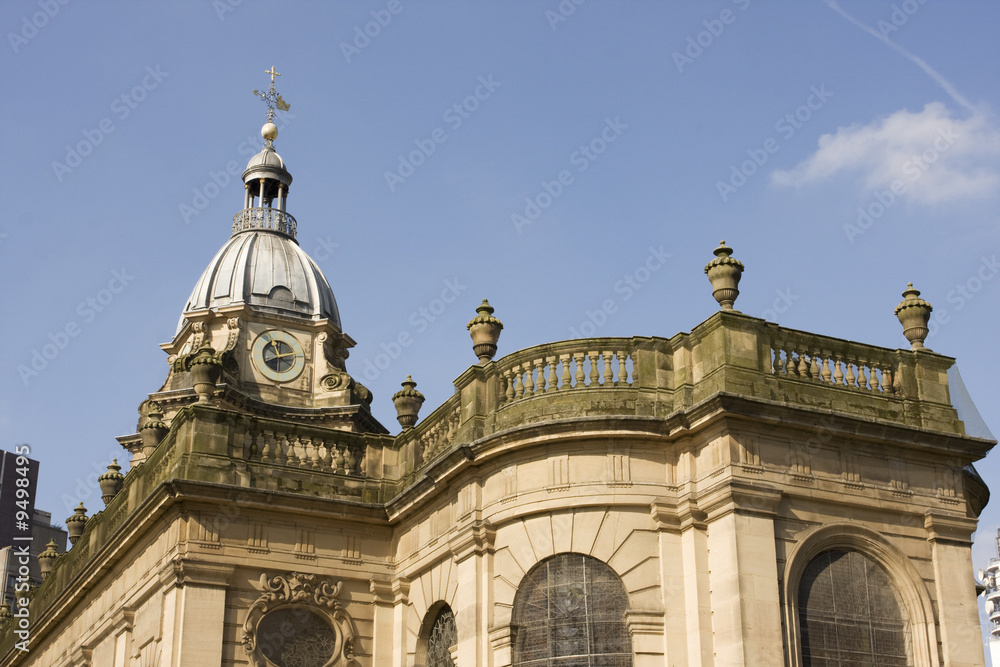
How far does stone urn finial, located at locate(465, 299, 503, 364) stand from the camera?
22.8 meters

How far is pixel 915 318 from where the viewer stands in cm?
2180

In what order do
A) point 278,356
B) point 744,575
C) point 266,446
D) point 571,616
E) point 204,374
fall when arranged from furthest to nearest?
point 278,356, point 204,374, point 266,446, point 571,616, point 744,575

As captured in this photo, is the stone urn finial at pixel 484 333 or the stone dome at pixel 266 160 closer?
the stone urn finial at pixel 484 333

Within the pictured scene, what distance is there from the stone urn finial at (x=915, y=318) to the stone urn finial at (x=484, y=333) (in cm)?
677

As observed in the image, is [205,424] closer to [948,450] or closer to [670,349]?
[670,349]

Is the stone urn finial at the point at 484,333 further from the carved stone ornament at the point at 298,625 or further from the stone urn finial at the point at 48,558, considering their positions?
the stone urn finial at the point at 48,558

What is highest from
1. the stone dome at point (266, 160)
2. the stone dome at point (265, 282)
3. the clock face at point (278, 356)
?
the stone dome at point (266, 160)

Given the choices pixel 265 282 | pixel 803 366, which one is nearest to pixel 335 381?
pixel 265 282

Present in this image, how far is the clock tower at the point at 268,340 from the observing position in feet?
126

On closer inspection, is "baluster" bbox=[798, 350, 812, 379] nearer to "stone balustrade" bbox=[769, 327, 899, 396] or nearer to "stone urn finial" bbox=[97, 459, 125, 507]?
"stone balustrade" bbox=[769, 327, 899, 396]

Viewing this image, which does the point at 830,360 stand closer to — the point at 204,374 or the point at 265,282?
the point at 204,374

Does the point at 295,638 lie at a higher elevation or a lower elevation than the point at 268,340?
lower

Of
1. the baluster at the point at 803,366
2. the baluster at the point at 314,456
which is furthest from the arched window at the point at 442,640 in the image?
the baluster at the point at 803,366

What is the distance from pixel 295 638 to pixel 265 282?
19.1m
